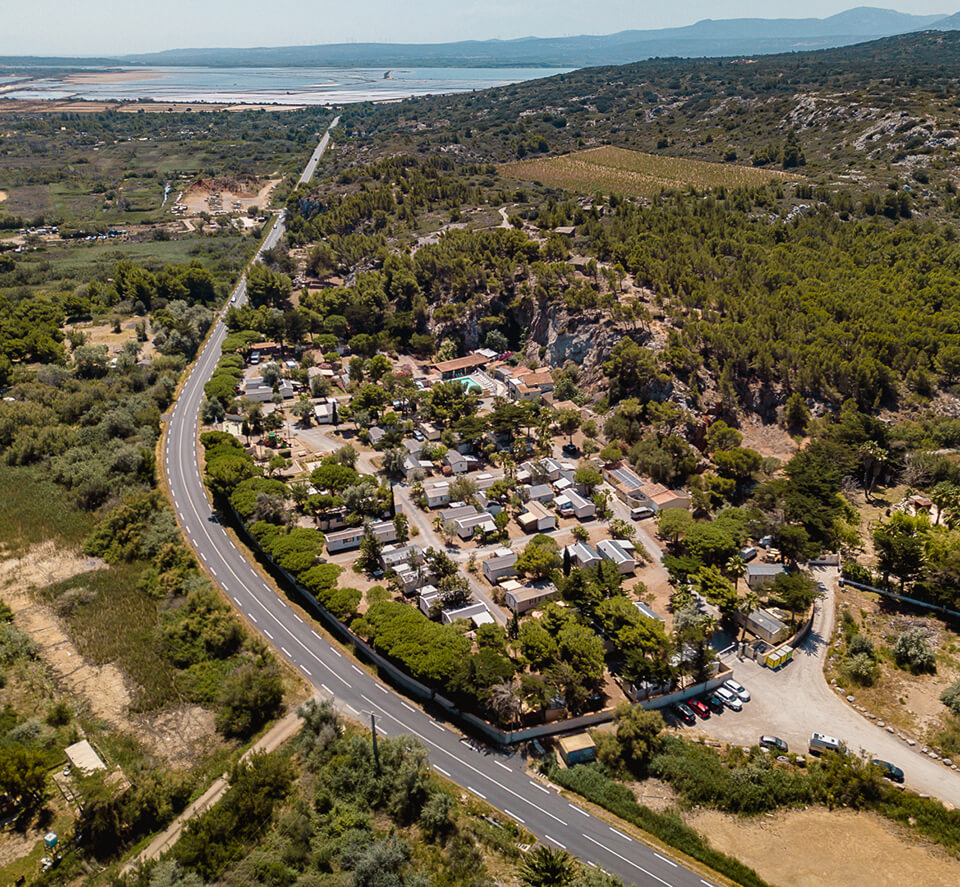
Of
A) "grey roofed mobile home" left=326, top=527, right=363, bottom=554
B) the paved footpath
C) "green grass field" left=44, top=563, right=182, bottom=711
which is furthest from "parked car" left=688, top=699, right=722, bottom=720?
"green grass field" left=44, top=563, right=182, bottom=711

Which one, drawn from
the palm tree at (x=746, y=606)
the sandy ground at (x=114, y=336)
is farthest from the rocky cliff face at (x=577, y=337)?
the sandy ground at (x=114, y=336)

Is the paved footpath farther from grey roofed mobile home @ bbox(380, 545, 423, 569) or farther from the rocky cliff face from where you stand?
the rocky cliff face

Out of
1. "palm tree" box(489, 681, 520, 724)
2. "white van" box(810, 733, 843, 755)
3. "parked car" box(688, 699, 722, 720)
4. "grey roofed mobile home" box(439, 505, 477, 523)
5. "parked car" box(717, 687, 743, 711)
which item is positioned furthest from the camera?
"grey roofed mobile home" box(439, 505, 477, 523)

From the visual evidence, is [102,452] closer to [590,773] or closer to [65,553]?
[65,553]

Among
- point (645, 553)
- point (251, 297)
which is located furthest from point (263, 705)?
point (251, 297)

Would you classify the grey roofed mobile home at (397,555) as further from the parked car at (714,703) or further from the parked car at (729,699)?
the parked car at (729,699)

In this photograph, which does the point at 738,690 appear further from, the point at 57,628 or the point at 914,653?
the point at 57,628
